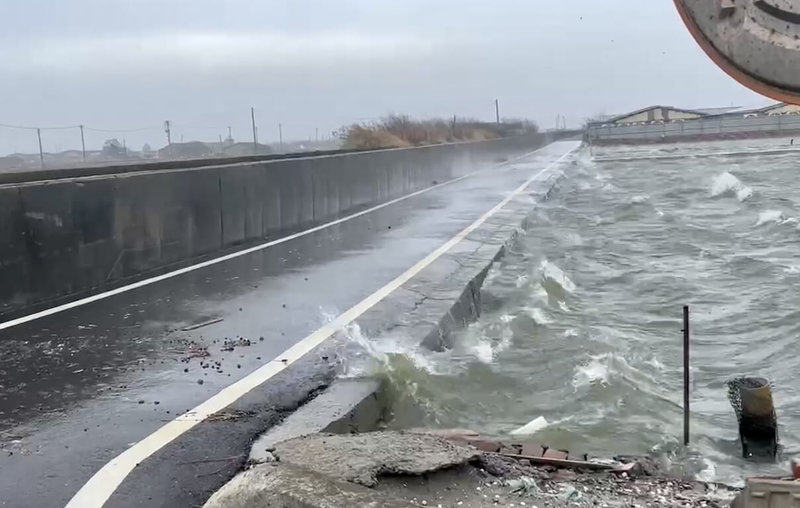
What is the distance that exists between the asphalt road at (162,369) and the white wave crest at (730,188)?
875 inches

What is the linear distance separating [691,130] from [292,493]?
71.8 meters

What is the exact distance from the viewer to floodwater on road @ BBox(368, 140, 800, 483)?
6734 millimetres

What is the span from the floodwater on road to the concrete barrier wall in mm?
4211

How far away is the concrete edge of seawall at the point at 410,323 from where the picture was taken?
5.10 meters

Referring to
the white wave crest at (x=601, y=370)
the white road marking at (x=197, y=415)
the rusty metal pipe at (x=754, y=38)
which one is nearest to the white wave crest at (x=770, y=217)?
the white wave crest at (x=601, y=370)

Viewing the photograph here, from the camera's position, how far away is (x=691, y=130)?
69.9 m

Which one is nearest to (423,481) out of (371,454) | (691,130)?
(371,454)

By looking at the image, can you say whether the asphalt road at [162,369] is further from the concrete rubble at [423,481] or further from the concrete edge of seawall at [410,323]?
the concrete rubble at [423,481]

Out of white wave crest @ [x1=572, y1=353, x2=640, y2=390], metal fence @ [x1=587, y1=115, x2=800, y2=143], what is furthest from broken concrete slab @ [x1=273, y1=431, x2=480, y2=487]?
metal fence @ [x1=587, y1=115, x2=800, y2=143]

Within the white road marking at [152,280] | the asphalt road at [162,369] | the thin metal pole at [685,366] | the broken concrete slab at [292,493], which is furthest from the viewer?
the white road marking at [152,280]

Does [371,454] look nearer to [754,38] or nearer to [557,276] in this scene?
[754,38]

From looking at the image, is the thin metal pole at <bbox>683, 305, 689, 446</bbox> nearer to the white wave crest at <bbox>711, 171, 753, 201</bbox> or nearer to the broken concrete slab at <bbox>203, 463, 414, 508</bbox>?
the broken concrete slab at <bbox>203, 463, 414, 508</bbox>

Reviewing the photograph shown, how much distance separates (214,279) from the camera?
A: 33.4ft

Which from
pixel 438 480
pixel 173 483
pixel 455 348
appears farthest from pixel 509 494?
pixel 455 348
